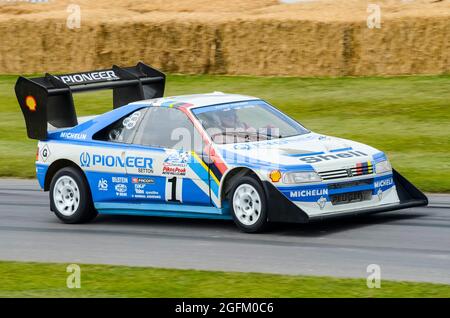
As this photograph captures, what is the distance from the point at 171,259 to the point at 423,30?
50.3ft

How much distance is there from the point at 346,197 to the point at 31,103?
13.7 feet

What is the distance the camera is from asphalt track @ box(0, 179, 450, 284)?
429 inches

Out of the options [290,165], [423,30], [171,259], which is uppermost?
[423,30]

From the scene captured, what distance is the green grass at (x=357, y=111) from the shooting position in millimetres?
18531

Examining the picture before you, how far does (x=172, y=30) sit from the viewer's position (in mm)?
28719

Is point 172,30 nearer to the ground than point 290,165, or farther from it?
farther from it

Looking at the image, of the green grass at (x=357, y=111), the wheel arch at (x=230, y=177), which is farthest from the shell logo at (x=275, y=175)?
the green grass at (x=357, y=111)

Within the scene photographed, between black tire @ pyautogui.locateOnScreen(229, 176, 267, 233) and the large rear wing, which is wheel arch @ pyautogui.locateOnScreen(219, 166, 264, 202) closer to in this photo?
black tire @ pyautogui.locateOnScreen(229, 176, 267, 233)

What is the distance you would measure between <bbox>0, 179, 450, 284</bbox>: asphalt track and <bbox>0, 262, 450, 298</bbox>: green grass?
0.35m

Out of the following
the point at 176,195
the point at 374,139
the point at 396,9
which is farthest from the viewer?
the point at 396,9

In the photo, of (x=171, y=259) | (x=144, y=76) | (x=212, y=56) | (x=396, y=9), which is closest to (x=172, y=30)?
(x=212, y=56)

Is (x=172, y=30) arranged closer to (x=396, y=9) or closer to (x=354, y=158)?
(x=396, y=9)

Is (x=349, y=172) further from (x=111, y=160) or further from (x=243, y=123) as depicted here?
(x=111, y=160)

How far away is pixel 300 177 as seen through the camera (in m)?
12.3
